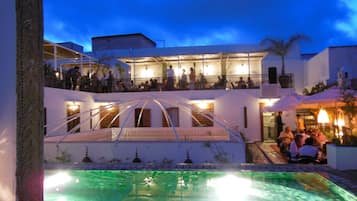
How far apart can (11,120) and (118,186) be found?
6759mm

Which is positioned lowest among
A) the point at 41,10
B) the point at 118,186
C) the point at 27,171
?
the point at 118,186

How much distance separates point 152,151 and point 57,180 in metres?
3.55

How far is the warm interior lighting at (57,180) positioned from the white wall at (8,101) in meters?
6.51

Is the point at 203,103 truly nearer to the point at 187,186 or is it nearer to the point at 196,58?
the point at 196,58

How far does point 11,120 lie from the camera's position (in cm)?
330

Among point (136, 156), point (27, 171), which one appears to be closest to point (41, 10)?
point (27, 171)

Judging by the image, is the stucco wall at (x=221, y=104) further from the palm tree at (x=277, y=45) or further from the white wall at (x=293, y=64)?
the white wall at (x=293, y=64)

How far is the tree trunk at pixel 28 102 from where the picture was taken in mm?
3273

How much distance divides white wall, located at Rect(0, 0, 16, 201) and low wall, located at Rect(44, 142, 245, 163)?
9249mm

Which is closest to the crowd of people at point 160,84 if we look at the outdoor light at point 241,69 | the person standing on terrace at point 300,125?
the person standing on terrace at point 300,125

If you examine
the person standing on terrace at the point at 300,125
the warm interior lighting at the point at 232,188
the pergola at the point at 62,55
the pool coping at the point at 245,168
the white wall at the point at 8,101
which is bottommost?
the warm interior lighting at the point at 232,188

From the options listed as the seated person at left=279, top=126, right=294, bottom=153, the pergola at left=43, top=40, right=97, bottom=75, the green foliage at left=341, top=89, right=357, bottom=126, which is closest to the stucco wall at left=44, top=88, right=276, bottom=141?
the pergola at left=43, top=40, right=97, bottom=75

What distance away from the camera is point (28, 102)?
329 centimetres

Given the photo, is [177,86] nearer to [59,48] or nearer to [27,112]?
[59,48]
